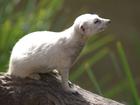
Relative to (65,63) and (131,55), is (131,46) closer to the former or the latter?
(131,55)

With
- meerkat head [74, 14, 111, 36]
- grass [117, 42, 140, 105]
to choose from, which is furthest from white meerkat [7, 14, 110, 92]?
grass [117, 42, 140, 105]

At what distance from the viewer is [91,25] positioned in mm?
1009

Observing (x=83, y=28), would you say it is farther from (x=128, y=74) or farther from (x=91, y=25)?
(x=128, y=74)

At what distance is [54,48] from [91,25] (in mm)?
77

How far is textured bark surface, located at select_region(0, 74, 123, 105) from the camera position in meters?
1.04

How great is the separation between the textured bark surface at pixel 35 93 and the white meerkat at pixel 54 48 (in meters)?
0.02

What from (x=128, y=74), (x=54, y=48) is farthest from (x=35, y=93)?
(x=128, y=74)

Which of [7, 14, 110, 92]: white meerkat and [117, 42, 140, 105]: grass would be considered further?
[117, 42, 140, 105]: grass

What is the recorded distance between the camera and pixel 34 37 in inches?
41.0

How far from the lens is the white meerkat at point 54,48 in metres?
1.01

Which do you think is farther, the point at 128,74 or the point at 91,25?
the point at 128,74

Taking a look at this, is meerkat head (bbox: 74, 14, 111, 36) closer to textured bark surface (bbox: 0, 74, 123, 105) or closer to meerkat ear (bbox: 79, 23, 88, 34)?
meerkat ear (bbox: 79, 23, 88, 34)

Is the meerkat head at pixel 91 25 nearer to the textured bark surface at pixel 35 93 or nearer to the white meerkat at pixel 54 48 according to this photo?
the white meerkat at pixel 54 48

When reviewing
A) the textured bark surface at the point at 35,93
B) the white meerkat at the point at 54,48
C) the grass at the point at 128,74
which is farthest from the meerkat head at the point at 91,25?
the grass at the point at 128,74
